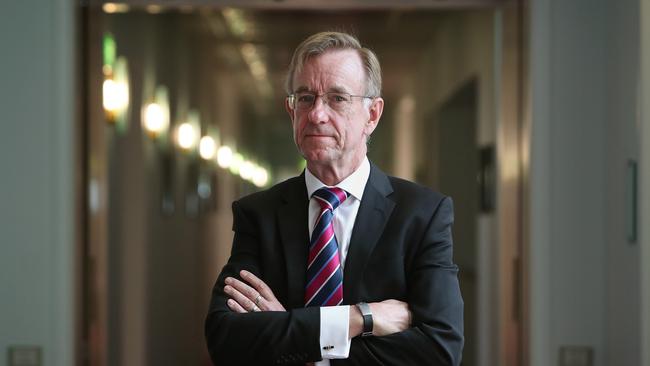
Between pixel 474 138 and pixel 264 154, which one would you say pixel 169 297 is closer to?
pixel 474 138

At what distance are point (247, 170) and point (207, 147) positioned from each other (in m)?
9.04

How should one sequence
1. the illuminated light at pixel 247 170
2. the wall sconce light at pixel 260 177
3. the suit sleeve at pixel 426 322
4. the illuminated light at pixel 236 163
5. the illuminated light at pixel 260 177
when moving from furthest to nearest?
the illuminated light at pixel 260 177 < the wall sconce light at pixel 260 177 < the illuminated light at pixel 247 170 < the illuminated light at pixel 236 163 < the suit sleeve at pixel 426 322

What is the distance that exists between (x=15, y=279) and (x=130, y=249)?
236 cm

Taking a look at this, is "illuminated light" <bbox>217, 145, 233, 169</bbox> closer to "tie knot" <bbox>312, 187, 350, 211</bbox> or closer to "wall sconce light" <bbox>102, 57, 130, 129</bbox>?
"wall sconce light" <bbox>102, 57, 130, 129</bbox>

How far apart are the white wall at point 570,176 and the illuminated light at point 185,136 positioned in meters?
5.28

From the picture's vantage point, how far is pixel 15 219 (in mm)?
4586

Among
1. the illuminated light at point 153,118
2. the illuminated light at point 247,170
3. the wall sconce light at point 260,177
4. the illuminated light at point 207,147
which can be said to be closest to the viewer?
the illuminated light at point 153,118

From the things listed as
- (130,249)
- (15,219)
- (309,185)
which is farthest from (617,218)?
(130,249)

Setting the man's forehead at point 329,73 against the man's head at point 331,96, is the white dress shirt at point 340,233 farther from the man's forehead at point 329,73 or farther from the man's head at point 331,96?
the man's forehead at point 329,73

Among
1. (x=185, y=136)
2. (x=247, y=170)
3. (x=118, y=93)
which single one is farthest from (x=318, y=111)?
(x=247, y=170)

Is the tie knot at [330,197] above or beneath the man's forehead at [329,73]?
beneath

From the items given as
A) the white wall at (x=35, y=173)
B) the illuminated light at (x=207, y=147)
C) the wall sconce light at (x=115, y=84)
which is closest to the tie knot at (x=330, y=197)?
the white wall at (x=35, y=173)

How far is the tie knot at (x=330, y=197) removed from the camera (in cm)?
233

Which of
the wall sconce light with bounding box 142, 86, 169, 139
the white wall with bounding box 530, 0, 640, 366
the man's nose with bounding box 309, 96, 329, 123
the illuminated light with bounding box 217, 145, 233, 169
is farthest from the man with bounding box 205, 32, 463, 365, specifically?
the illuminated light with bounding box 217, 145, 233, 169
